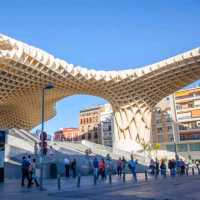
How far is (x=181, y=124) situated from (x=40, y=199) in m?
67.4

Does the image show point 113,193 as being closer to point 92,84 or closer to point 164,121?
point 92,84

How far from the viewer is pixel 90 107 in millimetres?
113375

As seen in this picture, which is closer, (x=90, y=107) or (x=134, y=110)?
(x=134, y=110)

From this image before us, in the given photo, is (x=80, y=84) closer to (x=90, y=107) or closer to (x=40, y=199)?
(x=40, y=199)

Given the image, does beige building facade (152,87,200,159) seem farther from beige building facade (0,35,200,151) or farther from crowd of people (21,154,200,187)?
crowd of people (21,154,200,187)

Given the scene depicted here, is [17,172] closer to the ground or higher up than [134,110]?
closer to the ground

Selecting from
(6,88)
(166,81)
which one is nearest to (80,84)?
(6,88)

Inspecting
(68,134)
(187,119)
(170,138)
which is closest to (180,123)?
(187,119)

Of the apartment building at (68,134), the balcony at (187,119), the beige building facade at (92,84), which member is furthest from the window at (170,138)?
the apartment building at (68,134)

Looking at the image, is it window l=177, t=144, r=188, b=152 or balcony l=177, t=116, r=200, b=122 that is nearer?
balcony l=177, t=116, r=200, b=122

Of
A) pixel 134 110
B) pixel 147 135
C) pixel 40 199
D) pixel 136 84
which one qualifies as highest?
pixel 136 84

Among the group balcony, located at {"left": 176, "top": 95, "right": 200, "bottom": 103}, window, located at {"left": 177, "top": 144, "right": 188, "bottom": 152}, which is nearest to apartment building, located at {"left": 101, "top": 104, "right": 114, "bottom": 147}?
balcony, located at {"left": 176, "top": 95, "right": 200, "bottom": 103}

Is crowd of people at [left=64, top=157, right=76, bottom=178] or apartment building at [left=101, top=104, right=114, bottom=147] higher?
apartment building at [left=101, top=104, right=114, bottom=147]

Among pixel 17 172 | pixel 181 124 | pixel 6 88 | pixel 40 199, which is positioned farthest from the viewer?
pixel 181 124
